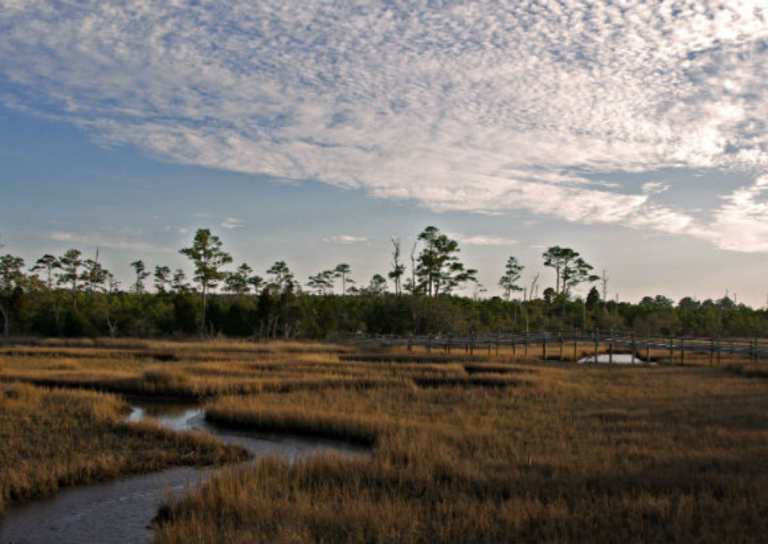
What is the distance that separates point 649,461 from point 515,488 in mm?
3491

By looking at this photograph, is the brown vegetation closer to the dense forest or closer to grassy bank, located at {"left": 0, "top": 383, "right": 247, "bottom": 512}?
grassy bank, located at {"left": 0, "top": 383, "right": 247, "bottom": 512}

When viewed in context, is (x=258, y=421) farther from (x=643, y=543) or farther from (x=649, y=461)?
(x=643, y=543)

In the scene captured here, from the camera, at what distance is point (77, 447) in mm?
14398

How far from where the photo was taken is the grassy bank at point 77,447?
11.7 metres

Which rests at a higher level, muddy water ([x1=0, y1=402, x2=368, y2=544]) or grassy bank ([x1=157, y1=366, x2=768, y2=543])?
grassy bank ([x1=157, y1=366, x2=768, y2=543])

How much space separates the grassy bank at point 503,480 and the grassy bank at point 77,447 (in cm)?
318

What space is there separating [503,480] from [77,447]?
1059 centimetres

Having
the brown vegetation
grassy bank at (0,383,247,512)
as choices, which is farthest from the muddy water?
the brown vegetation

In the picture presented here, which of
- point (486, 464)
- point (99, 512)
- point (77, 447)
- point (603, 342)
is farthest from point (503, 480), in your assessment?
point (603, 342)

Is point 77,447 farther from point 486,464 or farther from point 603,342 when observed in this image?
point 603,342

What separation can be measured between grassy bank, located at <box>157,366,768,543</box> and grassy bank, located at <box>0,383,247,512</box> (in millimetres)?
3179

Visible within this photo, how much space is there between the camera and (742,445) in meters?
13.1

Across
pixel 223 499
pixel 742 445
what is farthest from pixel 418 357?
pixel 223 499

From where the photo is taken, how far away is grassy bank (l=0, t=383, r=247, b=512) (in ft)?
38.3
